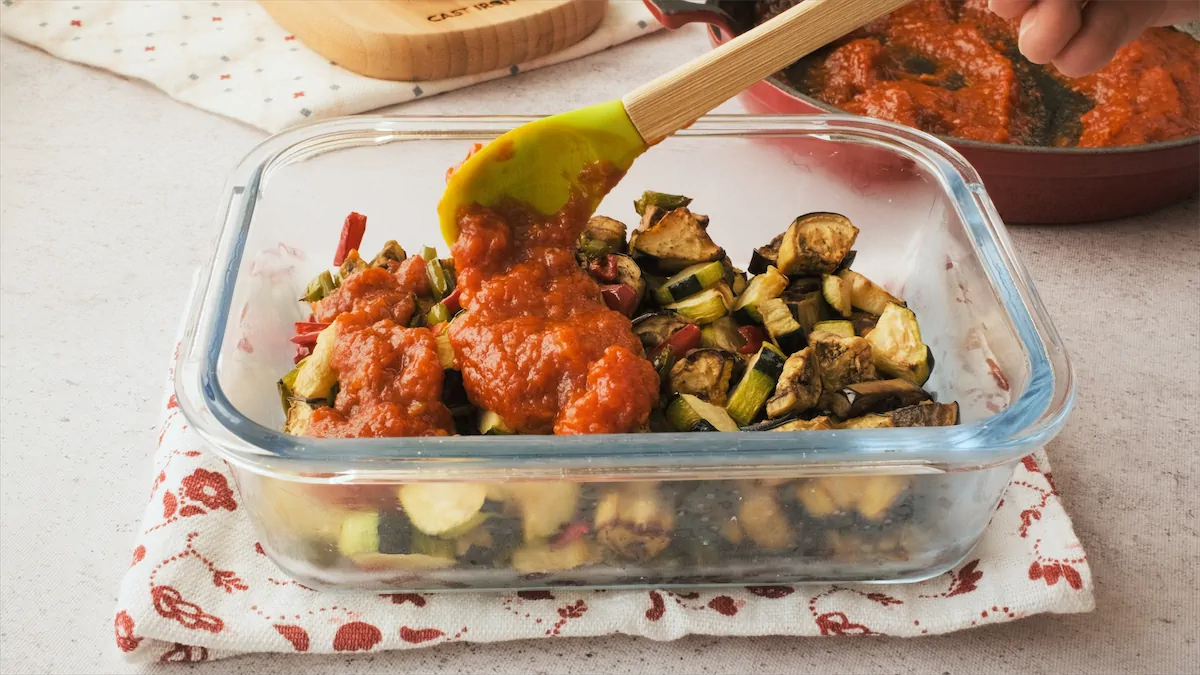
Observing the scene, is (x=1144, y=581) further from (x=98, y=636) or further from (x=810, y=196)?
(x=98, y=636)

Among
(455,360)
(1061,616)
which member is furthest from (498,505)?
(1061,616)

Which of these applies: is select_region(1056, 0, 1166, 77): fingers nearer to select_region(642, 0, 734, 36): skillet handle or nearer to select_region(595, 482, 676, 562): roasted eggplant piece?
select_region(642, 0, 734, 36): skillet handle

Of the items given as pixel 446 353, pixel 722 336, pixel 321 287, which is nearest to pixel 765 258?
pixel 722 336

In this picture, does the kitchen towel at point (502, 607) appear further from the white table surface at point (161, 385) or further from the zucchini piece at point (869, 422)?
the zucchini piece at point (869, 422)

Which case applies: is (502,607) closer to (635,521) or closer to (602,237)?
(635,521)

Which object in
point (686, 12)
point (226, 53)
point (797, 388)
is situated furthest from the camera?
point (226, 53)

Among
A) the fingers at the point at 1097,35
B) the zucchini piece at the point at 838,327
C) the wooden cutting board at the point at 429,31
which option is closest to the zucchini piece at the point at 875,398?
the zucchini piece at the point at 838,327
